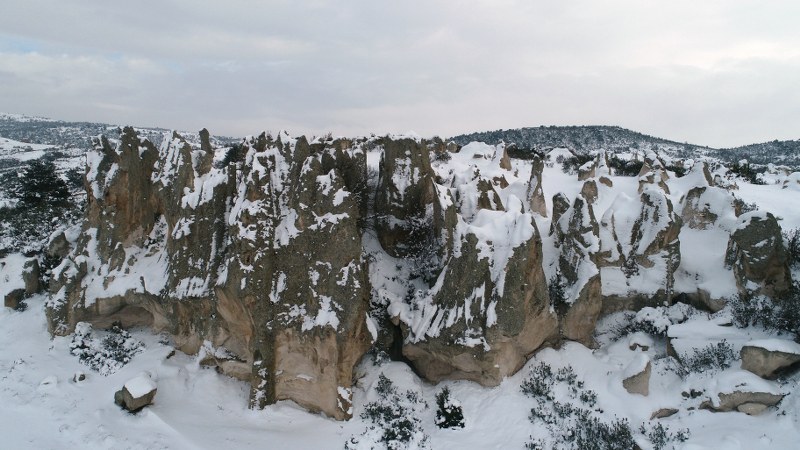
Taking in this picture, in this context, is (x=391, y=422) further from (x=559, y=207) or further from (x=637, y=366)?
(x=559, y=207)

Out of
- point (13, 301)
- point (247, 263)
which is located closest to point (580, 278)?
point (247, 263)

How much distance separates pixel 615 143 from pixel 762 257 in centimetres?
9131

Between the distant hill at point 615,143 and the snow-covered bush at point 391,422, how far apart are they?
71.8 metres

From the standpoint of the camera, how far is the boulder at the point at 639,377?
548 inches

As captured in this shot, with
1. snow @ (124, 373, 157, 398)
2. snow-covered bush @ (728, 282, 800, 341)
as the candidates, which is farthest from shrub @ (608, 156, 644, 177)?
snow @ (124, 373, 157, 398)

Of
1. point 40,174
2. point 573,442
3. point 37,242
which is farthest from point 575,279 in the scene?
point 40,174

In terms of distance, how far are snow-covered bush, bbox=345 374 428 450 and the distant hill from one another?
71836mm

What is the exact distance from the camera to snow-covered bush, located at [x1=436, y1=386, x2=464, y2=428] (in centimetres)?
1413

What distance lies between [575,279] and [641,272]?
11.1ft

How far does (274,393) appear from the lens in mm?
15141

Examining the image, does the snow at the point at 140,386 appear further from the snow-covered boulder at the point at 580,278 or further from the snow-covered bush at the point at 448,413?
the snow-covered boulder at the point at 580,278

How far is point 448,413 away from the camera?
14.3 metres

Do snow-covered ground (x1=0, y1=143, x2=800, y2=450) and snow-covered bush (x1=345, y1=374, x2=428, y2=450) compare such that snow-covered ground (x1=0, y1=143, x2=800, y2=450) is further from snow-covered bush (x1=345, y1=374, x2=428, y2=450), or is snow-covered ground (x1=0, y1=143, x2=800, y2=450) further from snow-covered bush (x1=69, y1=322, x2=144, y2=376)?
snow-covered bush (x1=69, y1=322, x2=144, y2=376)

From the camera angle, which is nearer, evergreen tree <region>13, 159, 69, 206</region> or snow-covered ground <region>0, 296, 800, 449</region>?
snow-covered ground <region>0, 296, 800, 449</region>
